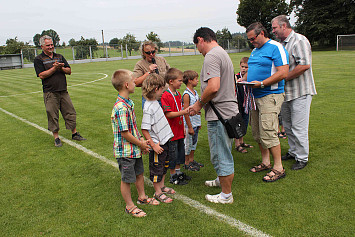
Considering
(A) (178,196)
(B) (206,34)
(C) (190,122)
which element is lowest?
(A) (178,196)

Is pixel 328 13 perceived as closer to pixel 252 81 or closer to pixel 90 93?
pixel 90 93

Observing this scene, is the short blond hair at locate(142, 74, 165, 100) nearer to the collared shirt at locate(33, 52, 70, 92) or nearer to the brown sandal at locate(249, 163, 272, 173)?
the brown sandal at locate(249, 163, 272, 173)

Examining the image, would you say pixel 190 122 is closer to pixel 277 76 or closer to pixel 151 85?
pixel 151 85

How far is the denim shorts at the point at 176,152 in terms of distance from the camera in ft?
13.2

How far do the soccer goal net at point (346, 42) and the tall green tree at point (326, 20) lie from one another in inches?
192

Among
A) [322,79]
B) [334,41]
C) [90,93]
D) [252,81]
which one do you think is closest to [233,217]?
[252,81]

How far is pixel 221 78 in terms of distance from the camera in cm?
339

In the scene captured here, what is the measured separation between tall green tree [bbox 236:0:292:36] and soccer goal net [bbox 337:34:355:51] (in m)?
18.6

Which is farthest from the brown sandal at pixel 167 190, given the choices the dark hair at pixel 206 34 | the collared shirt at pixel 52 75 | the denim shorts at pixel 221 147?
the collared shirt at pixel 52 75

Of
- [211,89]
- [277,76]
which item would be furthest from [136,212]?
[277,76]

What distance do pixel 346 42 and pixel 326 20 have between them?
821 centimetres

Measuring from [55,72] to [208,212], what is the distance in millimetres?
4930

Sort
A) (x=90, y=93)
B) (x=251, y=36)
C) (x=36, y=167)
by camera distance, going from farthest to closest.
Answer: (x=90, y=93)
(x=36, y=167)
(x=251, y=36)

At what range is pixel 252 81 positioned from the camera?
14.2 feet
